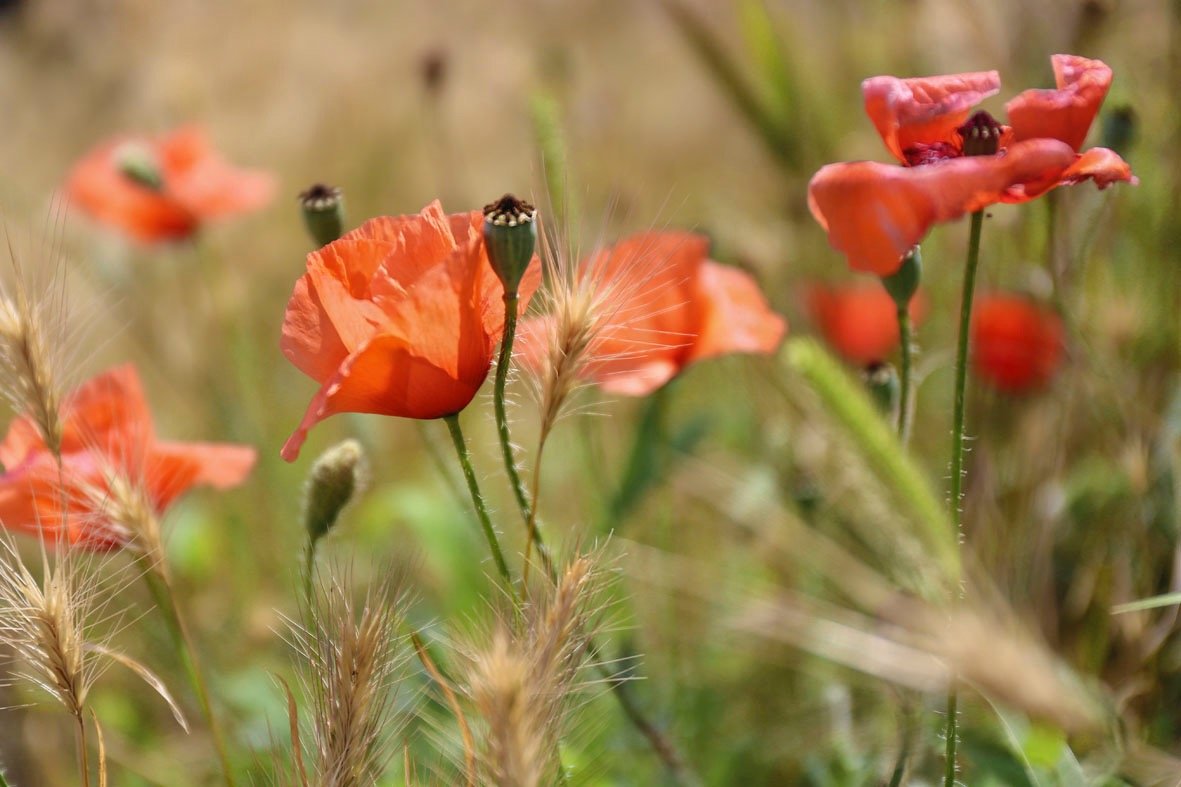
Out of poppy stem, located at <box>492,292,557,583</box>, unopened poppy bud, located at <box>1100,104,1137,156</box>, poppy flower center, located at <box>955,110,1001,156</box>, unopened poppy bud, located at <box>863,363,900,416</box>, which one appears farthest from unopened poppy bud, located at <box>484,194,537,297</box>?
unopened poppy bud, located at <box>1100,104,1137,156</box>

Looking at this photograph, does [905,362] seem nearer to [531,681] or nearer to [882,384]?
[882,384]

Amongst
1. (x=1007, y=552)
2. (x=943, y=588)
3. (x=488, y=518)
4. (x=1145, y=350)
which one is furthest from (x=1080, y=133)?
(x=1145, y=350)

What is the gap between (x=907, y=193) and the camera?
507mm

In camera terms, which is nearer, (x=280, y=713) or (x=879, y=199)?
(x=879, y=199)

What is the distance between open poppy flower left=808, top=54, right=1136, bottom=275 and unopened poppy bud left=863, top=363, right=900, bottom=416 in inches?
9.6

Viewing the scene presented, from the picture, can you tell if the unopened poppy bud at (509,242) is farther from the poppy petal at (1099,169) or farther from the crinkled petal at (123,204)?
the crinkled petal at (123,204)

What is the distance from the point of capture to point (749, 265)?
3.57 ft

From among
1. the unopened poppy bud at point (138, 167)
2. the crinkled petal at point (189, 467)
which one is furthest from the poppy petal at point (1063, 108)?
the unopened poppy bud at point (138, 167)

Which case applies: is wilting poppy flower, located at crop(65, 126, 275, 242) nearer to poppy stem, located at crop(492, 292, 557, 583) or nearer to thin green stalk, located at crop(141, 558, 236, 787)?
thin green stalk, located at crop(141, 558, 236, 787)

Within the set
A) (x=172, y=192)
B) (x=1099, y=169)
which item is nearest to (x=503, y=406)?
(x=1099, y=169)

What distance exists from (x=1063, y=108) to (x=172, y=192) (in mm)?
1173

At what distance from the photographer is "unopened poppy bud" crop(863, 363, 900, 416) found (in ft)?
2.67

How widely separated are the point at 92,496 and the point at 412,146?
1.93 meters

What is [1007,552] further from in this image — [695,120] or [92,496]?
[695,120]
